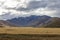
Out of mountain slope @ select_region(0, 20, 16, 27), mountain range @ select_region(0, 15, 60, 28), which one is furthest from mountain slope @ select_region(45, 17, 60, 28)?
mountain slope @ select_region(0, 20, 16, 27)

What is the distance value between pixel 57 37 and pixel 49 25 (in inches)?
2.8

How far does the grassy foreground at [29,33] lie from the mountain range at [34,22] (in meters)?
0.02

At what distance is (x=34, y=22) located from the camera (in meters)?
0.93

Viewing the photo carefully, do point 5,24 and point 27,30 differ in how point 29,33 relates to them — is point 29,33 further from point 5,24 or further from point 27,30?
point 5,24

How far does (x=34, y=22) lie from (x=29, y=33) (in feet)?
0.22

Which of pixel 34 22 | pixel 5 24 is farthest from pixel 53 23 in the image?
pixel 5 24

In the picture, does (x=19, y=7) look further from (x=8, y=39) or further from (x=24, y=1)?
(x=8, y=39)

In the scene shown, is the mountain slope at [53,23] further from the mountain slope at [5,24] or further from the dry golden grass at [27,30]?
the mountain slope at [5,24]

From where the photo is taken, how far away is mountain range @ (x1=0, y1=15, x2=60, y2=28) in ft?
3.01

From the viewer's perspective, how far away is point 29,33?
35.2 inches

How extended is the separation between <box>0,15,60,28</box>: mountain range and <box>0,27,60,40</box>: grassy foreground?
0.02m

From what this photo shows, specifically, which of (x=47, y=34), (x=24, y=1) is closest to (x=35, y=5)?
(x=24, y=1)

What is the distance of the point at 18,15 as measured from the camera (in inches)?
37.0

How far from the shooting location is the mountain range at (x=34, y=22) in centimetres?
92
